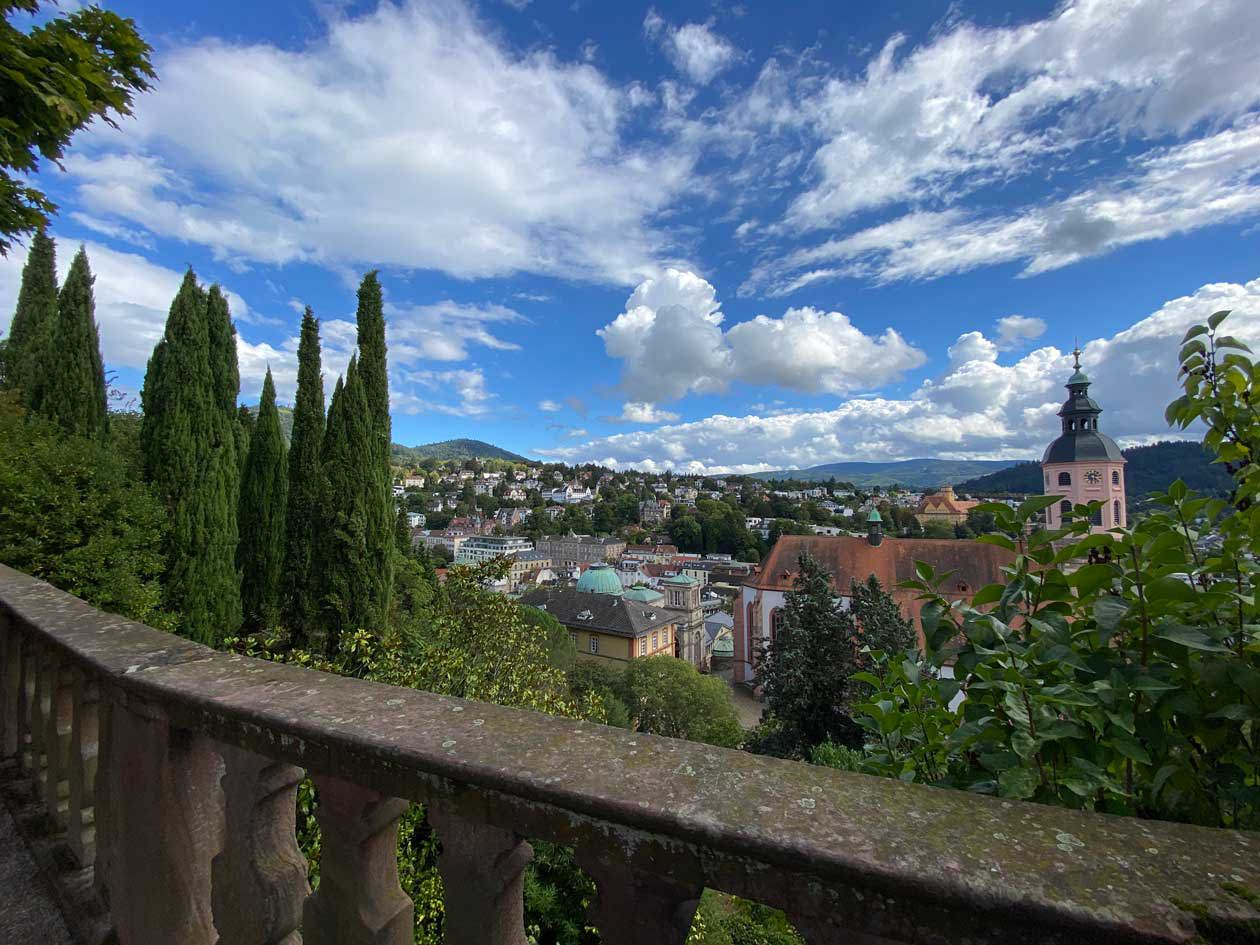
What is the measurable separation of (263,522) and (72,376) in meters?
5.05

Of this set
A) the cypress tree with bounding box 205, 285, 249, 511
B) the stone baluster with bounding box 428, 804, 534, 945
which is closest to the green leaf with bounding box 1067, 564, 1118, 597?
the stone baluster with bounding box 428, 804, 534, 945

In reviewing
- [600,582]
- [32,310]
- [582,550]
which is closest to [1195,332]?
[32,310]

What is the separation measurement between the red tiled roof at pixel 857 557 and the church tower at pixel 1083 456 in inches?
223

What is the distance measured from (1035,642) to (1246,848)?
2.15 ft

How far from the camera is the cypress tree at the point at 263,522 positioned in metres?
15.0

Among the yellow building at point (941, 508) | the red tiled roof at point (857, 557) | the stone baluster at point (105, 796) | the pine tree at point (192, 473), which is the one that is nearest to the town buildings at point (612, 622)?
the red tiled roof at point (857, 557)

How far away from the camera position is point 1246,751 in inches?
40.9

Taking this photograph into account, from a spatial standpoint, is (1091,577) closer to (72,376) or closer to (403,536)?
(72,376)

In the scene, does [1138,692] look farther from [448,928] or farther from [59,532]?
[59,532]

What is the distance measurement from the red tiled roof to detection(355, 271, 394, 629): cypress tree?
79.3ft

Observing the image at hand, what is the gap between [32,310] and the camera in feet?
61.6

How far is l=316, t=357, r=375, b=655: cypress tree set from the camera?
13.3 metres

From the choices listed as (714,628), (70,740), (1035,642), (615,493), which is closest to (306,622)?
(70,740)

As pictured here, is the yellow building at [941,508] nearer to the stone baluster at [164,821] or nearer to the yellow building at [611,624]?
the yellow building at [611,624]
